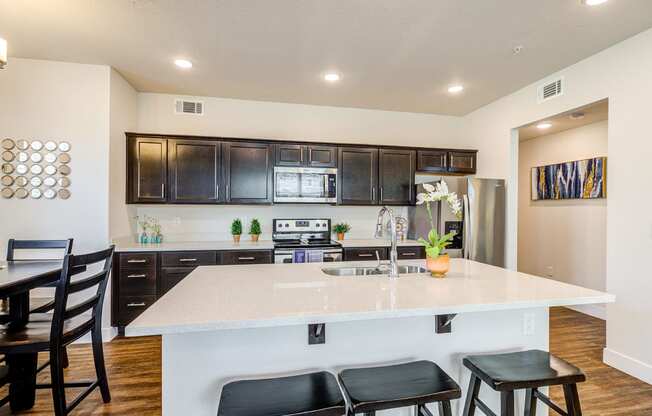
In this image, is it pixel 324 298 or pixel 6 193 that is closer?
pixel 324 298

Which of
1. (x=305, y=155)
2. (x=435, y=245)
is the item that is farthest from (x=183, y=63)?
Answer: (x=435, y=245)

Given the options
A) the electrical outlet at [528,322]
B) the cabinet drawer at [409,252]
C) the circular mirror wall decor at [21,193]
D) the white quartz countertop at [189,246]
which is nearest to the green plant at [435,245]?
the electrical outlet at [528,322]

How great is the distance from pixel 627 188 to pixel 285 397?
3159mm

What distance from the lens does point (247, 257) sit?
3.70 meters

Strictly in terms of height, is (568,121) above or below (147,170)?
above

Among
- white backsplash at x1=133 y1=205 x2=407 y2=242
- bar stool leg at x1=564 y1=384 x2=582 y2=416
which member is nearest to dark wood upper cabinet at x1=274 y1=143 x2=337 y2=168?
white backsplash at x1=133 y1=205 x2=407 y2=242

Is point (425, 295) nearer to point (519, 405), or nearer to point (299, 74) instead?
point (519, 405)

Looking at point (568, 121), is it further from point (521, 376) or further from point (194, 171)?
point (194, 171)

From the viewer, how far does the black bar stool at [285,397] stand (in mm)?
1158

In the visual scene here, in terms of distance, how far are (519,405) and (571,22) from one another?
8.91ft

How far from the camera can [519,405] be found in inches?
72.7

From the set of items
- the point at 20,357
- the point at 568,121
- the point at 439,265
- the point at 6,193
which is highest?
the point at 568,121

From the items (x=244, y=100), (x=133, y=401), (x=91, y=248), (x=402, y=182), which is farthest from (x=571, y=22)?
(x=91, y=248)

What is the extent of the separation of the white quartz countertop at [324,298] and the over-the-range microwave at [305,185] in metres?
2.02
